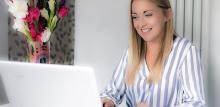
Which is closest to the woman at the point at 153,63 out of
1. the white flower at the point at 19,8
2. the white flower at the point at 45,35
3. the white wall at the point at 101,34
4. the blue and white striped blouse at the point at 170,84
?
the blue and white striped blouse at the point at 170,84

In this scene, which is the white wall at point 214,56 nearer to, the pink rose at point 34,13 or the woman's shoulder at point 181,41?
the woman's shoulder at point 181,41

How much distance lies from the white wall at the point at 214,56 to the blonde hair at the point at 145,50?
0.50 metres

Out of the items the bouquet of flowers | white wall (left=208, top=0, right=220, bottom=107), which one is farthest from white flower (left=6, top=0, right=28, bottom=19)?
white wall (left=208, top=0, right=220, bottom=107)

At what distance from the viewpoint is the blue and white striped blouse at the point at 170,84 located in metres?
1.51

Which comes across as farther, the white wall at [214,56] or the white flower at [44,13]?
the white wall at [214,56]

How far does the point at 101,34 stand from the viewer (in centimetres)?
245

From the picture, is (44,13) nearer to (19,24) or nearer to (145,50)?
(19,24)

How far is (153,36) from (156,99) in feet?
1.03

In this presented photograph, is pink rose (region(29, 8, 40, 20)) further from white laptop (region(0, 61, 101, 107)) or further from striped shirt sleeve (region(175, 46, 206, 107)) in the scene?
striped shirt sleeve (region(175, 46, 206, 107))

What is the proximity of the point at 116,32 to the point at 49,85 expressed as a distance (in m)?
1.54

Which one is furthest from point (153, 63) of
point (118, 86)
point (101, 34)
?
point (101, 34)

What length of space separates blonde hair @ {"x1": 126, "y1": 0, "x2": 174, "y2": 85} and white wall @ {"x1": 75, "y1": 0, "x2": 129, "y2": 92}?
75cm

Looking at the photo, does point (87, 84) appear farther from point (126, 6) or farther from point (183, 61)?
point (126, 6)

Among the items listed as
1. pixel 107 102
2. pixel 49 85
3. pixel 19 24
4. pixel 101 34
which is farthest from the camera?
pixel 101 34
